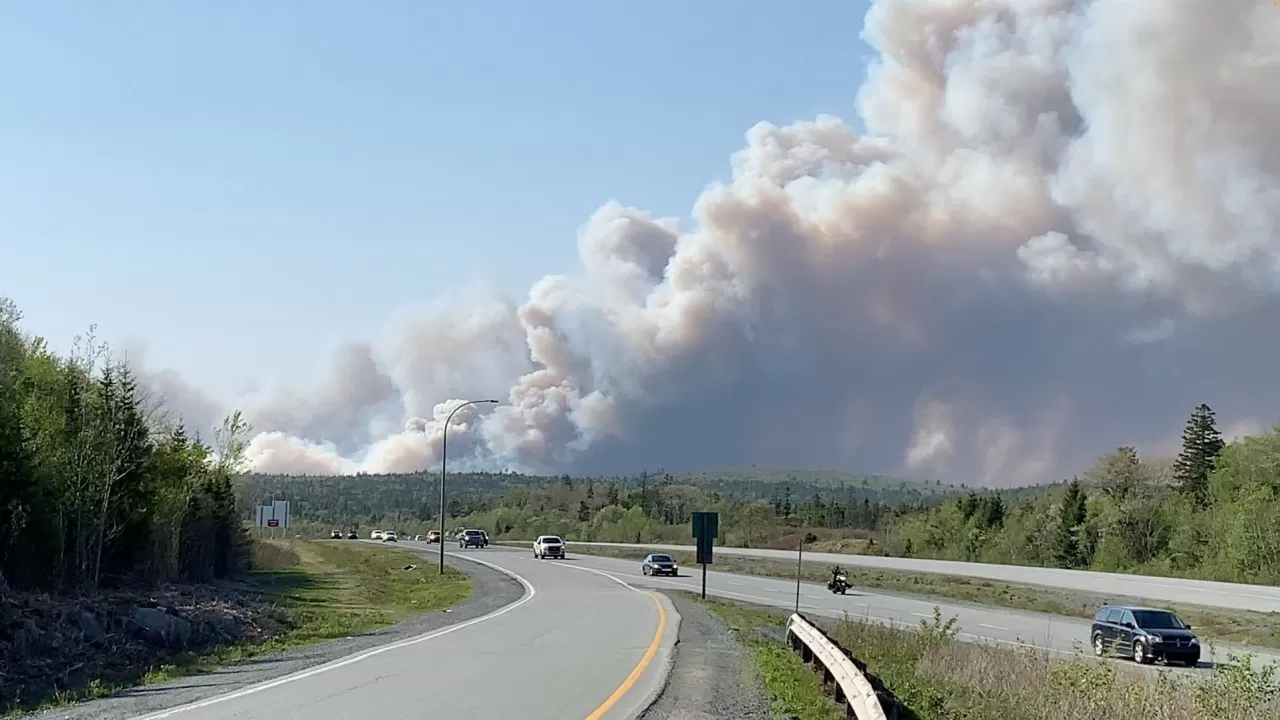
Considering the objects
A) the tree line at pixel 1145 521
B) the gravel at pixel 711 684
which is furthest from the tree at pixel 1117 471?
the gravel at pixel 711 684

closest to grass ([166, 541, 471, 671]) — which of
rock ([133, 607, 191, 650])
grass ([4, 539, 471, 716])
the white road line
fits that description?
grass ([4, 539, 471, 716])

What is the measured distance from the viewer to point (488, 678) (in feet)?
59.5

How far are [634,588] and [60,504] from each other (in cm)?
2836

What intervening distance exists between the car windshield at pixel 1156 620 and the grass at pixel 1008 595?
666cm

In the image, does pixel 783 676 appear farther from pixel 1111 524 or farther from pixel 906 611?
pixel 1111 524

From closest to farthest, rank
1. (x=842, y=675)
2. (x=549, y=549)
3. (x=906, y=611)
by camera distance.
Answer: (x=842, y=675) → (x=906, y=611) → (x=549, y=549)

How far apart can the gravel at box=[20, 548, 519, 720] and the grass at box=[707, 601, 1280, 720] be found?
7885mm

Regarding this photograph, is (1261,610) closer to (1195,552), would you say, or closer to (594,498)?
(1195,552)

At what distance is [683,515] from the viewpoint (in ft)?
490

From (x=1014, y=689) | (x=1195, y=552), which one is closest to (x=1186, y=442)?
(x=1195, y=552)

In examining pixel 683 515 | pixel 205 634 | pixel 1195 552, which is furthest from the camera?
pixel 683 515

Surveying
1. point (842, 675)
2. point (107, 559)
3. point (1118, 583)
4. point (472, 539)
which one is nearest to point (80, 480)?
point (107, 559)

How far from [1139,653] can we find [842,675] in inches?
708

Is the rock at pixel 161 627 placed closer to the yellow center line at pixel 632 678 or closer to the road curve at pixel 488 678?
the road curve at pixel 488 678
